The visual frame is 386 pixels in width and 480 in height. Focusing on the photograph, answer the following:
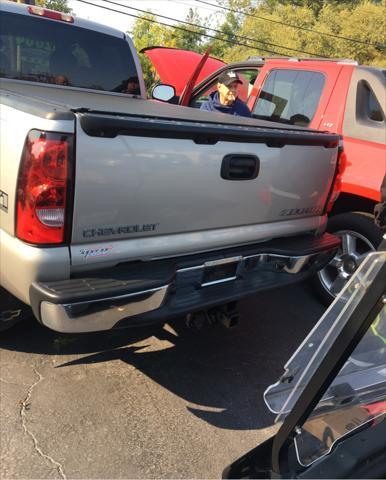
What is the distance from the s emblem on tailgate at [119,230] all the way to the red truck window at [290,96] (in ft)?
8.60

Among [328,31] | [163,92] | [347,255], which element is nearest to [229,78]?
[163,92]

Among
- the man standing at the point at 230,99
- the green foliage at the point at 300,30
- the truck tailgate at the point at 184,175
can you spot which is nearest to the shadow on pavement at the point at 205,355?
the truck tailgate at the point at 184,175

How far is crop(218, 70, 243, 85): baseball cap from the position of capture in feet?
16.7

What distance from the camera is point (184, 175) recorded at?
2496mm

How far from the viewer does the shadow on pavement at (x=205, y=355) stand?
2.90 m

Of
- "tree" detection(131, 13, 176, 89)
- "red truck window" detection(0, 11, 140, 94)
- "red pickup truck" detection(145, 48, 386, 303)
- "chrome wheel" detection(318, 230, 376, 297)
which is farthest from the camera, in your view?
"tree" detection(131, 13, 176, 89)

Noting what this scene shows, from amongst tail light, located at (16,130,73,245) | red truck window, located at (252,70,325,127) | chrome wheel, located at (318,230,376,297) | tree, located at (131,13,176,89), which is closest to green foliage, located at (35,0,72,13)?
tree, located at (131,13,176,89)

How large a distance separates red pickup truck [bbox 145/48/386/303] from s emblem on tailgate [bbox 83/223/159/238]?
216cm

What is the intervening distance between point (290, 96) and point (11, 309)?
338cm

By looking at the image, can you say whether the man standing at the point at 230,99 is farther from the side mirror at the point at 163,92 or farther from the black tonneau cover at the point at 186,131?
the black tonneau cover at the point at 186,131

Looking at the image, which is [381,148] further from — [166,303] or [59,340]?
[59,340]

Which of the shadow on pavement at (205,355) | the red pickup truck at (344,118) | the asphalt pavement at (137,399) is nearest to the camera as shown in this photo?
the asphalt pavement at (137,399)

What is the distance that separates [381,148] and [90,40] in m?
2.74

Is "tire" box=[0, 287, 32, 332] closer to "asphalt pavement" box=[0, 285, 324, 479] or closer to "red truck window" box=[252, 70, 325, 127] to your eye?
"asphalt pavement" box=[0, 285, 324, 479]
